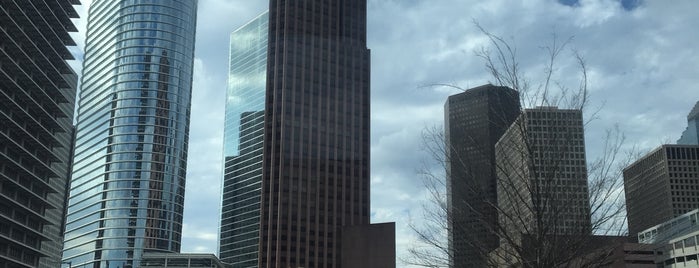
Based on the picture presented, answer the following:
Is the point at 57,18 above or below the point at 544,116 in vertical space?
above

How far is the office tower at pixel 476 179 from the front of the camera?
1433 cm

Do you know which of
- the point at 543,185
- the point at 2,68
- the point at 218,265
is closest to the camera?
the point at 543,185

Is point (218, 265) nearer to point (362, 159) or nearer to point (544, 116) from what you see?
point (362, 159)

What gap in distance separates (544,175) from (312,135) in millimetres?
151502

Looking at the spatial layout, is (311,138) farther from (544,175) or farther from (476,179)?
(544,175)

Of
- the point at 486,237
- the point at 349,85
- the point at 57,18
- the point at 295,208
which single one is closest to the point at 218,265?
the point at 295,208

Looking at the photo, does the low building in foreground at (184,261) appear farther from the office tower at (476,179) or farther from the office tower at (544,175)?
the office tower at (544,175)

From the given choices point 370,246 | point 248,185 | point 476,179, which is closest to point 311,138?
point 248,185

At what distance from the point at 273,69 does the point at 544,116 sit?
510 ft

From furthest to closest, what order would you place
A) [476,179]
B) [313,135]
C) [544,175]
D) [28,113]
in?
[313,135] < [28,113] < [476,179] < [544,175]

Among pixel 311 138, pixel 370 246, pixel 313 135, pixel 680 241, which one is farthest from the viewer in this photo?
pixel 313 135

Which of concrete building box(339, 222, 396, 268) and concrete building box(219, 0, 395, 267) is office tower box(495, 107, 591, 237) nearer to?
concrete building box(339, 222, 396, 268)

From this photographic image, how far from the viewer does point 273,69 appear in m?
167

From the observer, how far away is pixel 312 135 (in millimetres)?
164500
